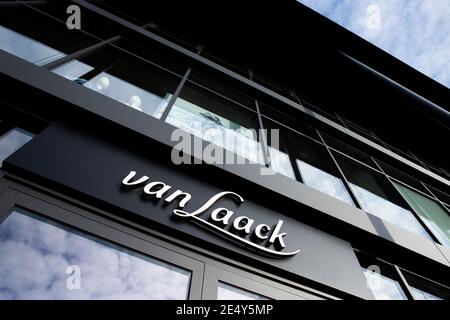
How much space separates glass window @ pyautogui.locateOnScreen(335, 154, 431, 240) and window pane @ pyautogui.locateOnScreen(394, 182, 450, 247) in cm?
43

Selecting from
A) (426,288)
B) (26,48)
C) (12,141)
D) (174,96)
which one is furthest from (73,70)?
(426,288)

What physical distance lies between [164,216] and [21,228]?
1504 mm

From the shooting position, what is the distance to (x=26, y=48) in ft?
16.0

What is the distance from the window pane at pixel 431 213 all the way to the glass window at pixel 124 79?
7.13 meters

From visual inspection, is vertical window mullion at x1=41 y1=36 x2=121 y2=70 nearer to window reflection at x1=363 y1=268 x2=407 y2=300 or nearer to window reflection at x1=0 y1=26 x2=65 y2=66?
window reflection at x1=0 y1=26 x2=65 y2=66

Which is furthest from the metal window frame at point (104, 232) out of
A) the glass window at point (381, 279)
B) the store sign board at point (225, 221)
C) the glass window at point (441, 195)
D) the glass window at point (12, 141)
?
the glass window at point (441, 195)

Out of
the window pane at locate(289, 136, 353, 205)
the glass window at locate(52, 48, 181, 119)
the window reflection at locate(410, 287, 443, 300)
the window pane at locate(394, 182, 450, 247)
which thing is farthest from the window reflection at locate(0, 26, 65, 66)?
the window pane at locate(394, 182, 450, 247)

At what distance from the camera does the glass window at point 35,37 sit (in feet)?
15.7

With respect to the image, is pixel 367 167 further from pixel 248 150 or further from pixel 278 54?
pixel 278 54

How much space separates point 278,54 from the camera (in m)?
11.5

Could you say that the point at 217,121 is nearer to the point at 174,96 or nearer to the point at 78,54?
the point at 174,96

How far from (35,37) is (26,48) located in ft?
1.77

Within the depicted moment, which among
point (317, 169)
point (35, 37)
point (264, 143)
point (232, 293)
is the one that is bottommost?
point (232, 293)
